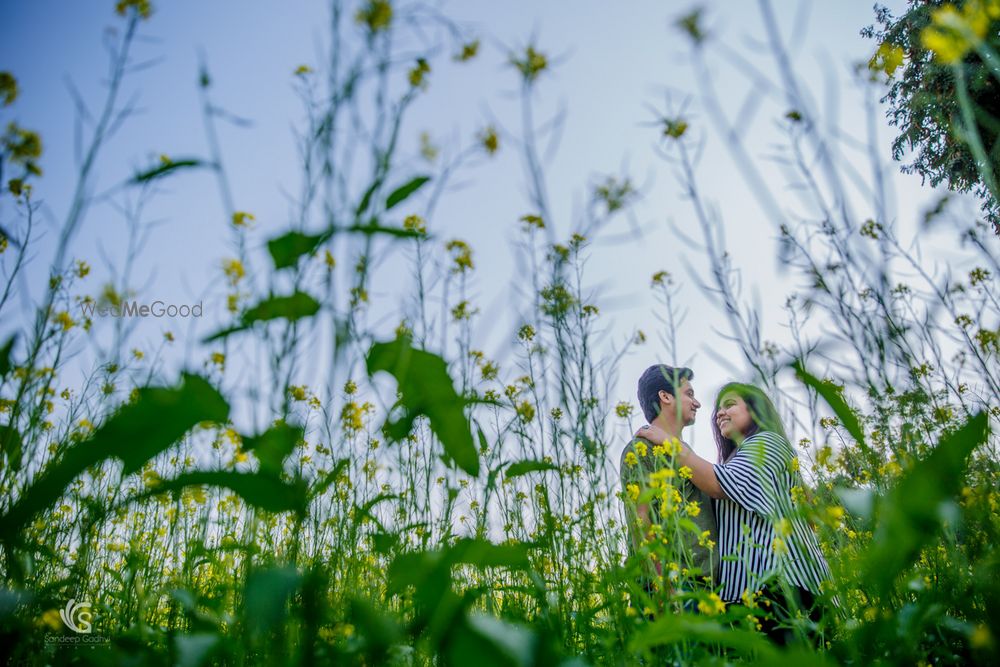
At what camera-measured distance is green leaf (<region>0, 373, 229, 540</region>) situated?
482 mm

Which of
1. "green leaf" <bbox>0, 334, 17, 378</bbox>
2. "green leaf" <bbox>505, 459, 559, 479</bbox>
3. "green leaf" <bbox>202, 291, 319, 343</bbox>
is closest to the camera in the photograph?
"green leaf" <bbox>202, 291, 319, 343</bbox>

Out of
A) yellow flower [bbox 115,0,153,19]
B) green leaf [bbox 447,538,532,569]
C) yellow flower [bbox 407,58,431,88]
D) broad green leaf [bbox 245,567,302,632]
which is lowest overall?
broad green leaf [bbox 245,567,302,632]

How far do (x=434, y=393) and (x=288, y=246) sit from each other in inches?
8.5

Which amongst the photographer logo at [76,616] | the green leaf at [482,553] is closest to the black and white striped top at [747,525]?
the green leaf at [482,553]

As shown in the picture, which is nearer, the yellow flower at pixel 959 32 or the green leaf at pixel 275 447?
the green leaf at pixel 275 447

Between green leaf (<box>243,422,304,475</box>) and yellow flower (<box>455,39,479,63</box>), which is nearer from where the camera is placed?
green leaf (<box>243,422,304,475</box>)

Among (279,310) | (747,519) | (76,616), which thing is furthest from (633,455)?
(76,616)

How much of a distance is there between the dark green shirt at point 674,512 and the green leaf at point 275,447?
3.29 feet

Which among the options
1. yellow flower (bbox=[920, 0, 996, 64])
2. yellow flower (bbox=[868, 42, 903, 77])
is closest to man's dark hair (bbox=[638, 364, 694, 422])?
yellow flower (bbox=[868, 42, 903, 77])

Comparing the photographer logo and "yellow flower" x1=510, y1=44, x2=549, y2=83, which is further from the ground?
"yellow flower" x1=510, y1=44, x2=549, y2=83

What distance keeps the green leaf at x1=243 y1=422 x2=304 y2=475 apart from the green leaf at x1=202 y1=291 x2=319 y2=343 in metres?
0.12

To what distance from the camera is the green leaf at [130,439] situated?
0.48 meters

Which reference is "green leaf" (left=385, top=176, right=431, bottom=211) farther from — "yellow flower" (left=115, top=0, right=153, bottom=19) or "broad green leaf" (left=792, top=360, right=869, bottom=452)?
A: "yellow flower" (left=115, top=0, right=153, bottom=19)

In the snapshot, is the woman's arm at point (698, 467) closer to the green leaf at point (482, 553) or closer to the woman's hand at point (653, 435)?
the woman's hand at point (653, 435)
